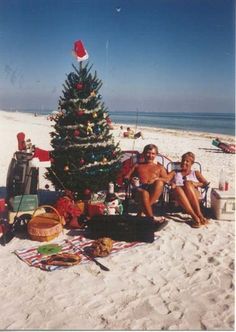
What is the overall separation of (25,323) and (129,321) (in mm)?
1093

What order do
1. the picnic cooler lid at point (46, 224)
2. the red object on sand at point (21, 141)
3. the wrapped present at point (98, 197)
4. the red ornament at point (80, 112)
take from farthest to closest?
1. the red object on sand at point (21, 141)
2. the wrapped present at point (98, 197)
3. the red ornament at point (80, 112)
4. the picnic cooler lid at point (46, 224)

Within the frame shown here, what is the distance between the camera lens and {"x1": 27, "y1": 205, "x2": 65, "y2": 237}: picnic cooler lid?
539 cm

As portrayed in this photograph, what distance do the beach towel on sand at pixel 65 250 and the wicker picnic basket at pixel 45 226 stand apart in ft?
0.65

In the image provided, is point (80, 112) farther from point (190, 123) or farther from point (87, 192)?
point (190, 123)

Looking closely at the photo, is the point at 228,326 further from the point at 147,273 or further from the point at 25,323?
the point at 25,323

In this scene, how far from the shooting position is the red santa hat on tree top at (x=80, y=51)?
627 centimetres

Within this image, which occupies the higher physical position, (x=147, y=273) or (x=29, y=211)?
(x=29, y=211)

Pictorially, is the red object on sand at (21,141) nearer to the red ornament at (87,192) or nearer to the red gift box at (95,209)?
the red ornament at (87,192)

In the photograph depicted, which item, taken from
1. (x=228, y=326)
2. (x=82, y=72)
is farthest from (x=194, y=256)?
(x=82, y=72)

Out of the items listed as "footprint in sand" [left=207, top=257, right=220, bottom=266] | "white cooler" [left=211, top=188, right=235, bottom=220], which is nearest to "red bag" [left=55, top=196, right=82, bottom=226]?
"footprint in sand" [left=207, top=257, right=220, bottom=266]

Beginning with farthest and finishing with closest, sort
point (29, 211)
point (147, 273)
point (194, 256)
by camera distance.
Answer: point (29, 211) → point (194, 256) → point (147, 273)

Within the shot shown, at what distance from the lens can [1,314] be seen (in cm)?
364

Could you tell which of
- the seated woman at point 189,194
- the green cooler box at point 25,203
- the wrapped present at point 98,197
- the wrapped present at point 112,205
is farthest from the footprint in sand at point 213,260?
the green cooler box at point 25,203

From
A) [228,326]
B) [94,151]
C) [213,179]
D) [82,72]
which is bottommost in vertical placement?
[228,326]
